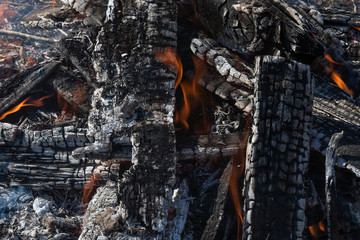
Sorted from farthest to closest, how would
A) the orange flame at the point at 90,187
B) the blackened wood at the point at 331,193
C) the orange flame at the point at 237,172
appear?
the orange flame at the point at 90,187, the orange flame at the point at 237,172, the blackened wood at the point at 331,193

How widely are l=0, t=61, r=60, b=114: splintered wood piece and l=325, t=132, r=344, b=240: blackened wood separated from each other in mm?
3712

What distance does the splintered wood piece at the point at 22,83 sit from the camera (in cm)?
461

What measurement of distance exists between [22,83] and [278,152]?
3492 mm

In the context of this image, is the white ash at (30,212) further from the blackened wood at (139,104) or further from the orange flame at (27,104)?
the orange flame at (27,104)

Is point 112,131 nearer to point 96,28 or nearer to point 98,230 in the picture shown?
point 98,230

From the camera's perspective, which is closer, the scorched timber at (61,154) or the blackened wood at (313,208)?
the blackened wood at (313,208)

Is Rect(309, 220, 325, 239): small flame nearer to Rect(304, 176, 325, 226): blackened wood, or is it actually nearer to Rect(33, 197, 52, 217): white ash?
Rect(304, 176, 325, 226): blackened wood

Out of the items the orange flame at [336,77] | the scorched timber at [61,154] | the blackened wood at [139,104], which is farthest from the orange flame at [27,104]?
the orange flame at [336,77]

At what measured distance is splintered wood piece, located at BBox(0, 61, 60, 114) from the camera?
4.61 metres

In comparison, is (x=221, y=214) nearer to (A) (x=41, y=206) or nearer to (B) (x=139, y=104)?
(B) (x=139, y=104)

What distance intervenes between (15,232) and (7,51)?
3708 millimetres

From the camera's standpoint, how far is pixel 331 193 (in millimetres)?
3162

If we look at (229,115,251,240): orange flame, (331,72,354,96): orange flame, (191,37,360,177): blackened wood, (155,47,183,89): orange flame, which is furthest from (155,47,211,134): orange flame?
(331,72,354,96): orange flame

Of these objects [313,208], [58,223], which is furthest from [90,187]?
[313,208]
